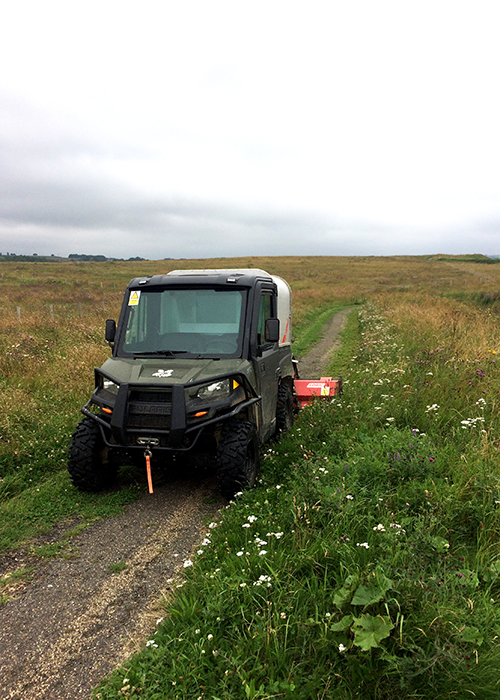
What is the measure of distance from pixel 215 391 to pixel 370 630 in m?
2.72

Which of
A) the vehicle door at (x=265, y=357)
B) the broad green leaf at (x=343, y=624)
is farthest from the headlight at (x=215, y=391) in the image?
the broad green leaf at (x=343, y=624)

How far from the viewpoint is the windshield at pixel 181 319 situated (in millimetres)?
5469

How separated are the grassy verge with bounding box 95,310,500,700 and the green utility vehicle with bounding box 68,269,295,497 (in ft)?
2.40

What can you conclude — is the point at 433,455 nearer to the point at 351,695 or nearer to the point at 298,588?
the point at 298,588

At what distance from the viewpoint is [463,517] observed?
3.71 m

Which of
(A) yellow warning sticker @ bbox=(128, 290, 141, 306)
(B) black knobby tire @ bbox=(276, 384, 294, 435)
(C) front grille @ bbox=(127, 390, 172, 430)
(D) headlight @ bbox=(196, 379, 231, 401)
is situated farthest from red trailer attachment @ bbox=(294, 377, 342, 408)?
(C) front grille @ bbox=(127, 390, 172, 430)

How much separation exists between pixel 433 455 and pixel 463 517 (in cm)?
88

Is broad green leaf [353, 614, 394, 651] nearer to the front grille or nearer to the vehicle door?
the front grille

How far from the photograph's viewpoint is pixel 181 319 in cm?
571

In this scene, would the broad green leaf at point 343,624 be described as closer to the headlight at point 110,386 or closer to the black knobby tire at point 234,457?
the black knobby tire at point 234,457

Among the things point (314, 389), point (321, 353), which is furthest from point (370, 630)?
point (321, 353)

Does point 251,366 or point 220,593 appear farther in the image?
point 251,366

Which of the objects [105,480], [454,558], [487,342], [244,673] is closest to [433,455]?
[454,558]

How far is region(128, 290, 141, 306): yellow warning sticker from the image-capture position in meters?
5.70
